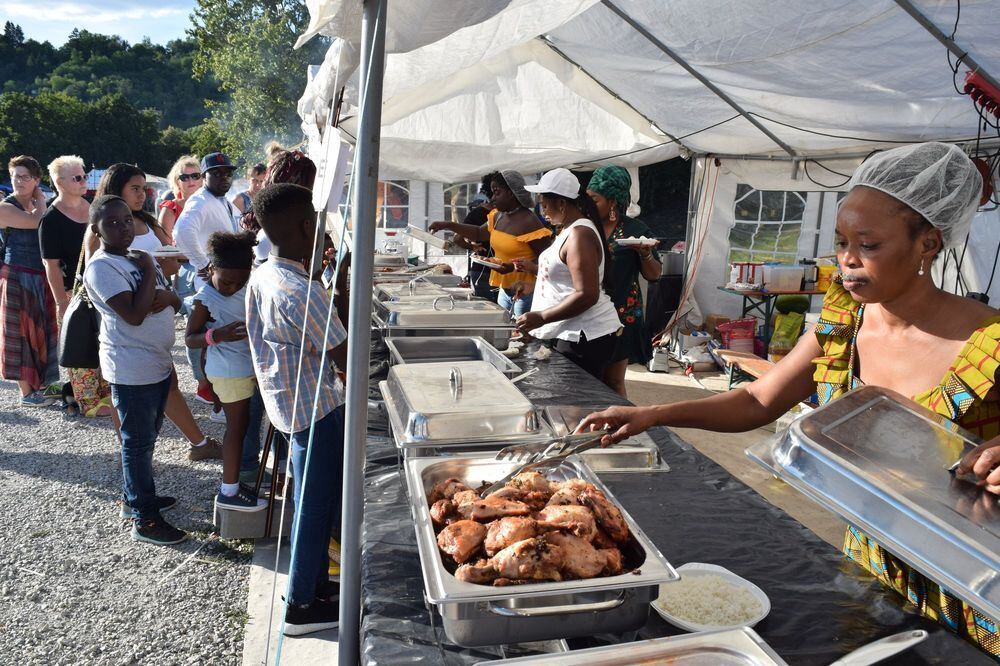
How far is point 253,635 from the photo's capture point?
6.95 ft

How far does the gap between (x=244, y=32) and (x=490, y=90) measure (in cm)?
2608

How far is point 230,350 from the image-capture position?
8.75 feet

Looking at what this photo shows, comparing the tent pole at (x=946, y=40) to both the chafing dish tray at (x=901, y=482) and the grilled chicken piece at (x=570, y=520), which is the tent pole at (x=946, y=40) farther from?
the grilled chicken piece at (x=570, y=520)

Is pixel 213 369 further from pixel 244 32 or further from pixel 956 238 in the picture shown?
pixel 244 32

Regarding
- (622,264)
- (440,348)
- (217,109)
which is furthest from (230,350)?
(217,109)

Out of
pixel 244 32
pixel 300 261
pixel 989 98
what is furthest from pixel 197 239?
pixel 244 32

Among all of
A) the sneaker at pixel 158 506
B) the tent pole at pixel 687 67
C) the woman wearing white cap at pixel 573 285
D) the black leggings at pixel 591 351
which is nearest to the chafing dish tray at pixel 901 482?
the woman wearing white cap at pixel 573 285

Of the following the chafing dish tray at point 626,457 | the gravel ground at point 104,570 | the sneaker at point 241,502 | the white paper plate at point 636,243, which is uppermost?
the white paper plate at point 636,243

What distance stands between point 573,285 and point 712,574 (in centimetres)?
189

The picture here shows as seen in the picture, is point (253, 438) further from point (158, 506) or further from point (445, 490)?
point (445, 490)

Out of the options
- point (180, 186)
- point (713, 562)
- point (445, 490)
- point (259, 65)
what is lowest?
point (713, 562)

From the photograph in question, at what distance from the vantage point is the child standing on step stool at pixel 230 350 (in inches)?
104

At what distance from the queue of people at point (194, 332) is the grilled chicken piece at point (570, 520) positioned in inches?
29.3

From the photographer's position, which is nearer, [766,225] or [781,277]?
[781,277]
